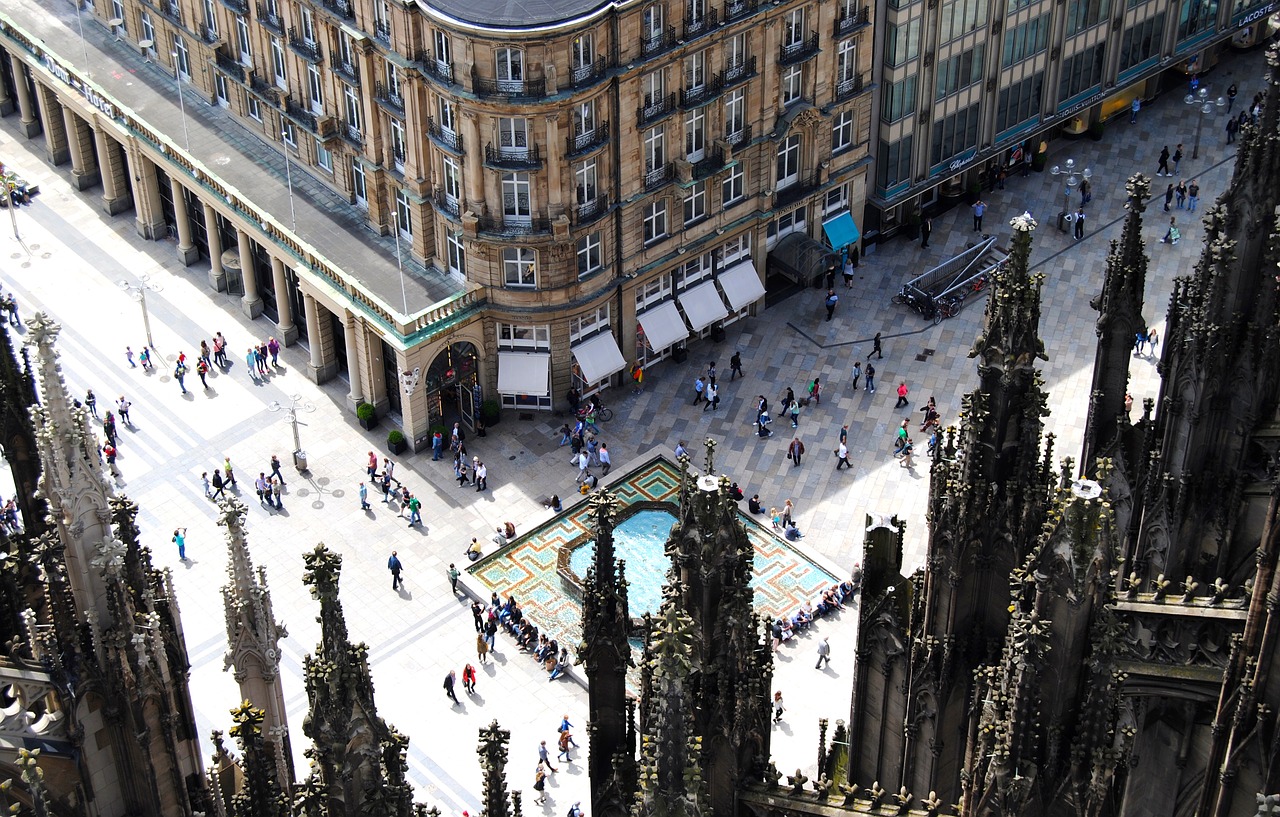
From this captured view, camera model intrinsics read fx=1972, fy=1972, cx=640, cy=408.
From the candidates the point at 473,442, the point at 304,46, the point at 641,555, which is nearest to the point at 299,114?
the point at 304,46

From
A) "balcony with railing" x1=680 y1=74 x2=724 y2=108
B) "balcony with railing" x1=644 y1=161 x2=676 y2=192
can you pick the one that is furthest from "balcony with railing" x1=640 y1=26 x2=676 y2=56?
"balcony with railing" x1=644 y1=161 x2=676 y2=192

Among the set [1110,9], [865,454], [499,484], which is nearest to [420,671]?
[499,484]

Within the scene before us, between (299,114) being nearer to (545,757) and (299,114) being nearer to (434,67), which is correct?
(434,67)

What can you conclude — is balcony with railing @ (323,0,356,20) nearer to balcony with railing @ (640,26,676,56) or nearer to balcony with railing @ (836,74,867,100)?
balcony with railing @ (640,26,676,56)

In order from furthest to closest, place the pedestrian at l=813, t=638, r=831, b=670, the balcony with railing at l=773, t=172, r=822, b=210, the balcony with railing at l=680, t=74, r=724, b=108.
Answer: the balcony with railing at l=773, t=172, r=822, b=210, the balcony with railing at l=680, t=74, r=724, b=108, the pedestrian at l=813, t=638, r=831, b=670

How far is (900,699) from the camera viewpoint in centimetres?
4859

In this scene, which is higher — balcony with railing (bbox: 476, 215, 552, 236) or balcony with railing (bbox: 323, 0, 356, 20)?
balcony with railing (bbox: 323, 0, 356, 20)

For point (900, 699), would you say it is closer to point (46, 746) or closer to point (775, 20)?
point (46, 746)

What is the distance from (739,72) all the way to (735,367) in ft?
49.7

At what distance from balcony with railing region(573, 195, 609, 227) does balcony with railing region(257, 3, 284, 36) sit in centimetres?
1897

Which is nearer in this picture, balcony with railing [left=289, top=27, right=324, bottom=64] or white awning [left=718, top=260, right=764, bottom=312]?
balcony with railing [left=289, top=27, right=324, bottom=64]

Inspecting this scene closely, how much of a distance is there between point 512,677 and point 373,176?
28044mm

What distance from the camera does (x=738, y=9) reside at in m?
96.3

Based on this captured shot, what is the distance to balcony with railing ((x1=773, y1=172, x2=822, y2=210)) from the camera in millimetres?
105481
